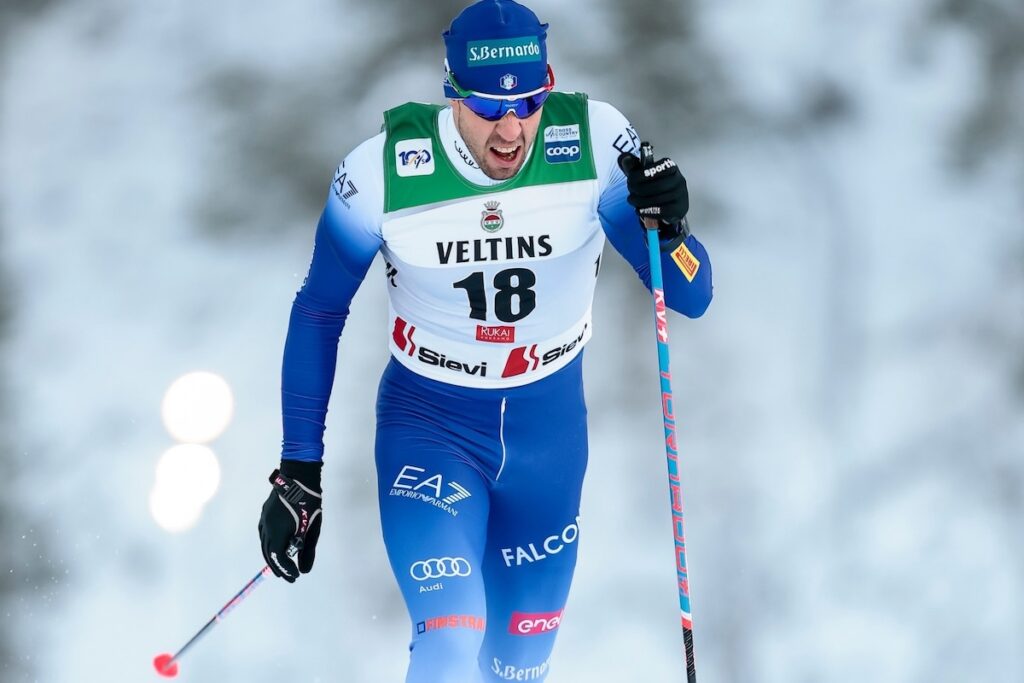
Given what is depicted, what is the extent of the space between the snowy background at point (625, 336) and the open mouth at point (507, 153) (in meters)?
2.62

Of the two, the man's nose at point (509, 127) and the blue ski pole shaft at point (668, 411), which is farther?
the blue ski pole shaft at point (668, 411)

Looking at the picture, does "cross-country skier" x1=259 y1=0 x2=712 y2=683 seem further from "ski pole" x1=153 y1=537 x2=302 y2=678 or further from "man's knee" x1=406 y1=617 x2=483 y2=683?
"ski pole" x1=153 y1=537 x2=302 y2=678

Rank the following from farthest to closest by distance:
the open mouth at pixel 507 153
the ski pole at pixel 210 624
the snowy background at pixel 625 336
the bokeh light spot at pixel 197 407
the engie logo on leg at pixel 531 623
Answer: the bokeh light spot at pixel 197 407 → the snowy background at pixel 625 336 → the ski pole at pixel 210 624 → the engie logo on leg at pixel 531 623 → the open mouth at pixel 507 153

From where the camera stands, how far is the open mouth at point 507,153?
3.31 m

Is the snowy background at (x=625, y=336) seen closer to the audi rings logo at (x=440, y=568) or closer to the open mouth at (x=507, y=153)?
the audi rings logo at (x=440, y=568)

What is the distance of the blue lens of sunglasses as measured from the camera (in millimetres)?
3205

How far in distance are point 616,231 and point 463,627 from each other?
98cm

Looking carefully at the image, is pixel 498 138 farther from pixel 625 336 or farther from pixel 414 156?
pixel 625 336

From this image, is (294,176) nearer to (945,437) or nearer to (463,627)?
(945,437)

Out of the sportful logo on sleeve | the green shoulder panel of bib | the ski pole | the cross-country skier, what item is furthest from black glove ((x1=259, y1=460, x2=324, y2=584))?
the sportful logo on sleeve

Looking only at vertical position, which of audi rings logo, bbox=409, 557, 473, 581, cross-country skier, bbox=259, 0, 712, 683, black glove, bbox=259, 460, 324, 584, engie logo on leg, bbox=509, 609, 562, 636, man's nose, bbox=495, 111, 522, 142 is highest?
man's nose, bbox=495, 111, 522, 142

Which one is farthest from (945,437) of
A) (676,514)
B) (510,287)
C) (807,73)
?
(510,287)

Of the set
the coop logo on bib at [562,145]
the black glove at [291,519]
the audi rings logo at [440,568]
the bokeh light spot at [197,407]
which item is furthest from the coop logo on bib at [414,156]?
the bokeh light spot at [197,407]

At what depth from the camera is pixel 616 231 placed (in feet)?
11.4
